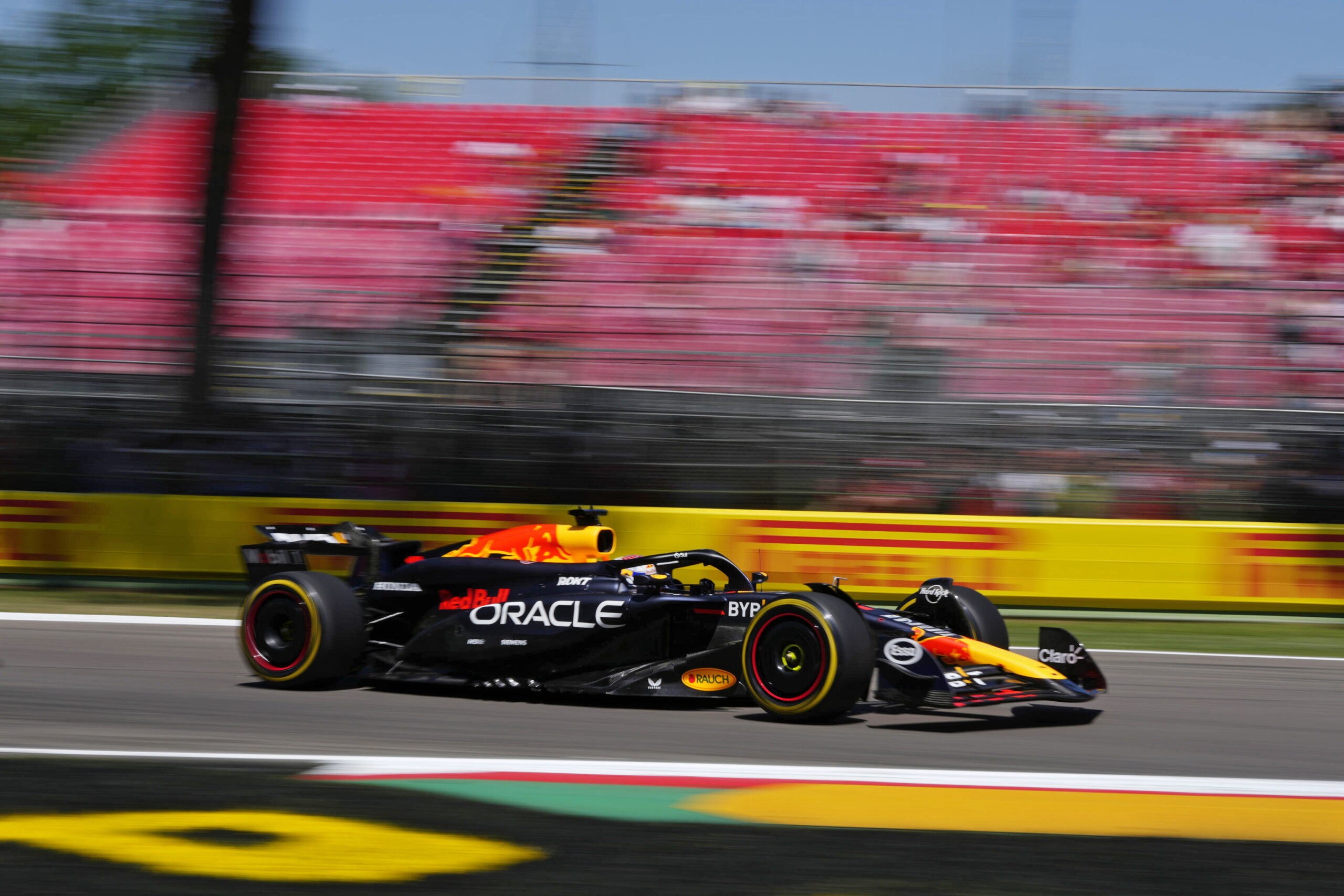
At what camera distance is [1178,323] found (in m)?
11.5

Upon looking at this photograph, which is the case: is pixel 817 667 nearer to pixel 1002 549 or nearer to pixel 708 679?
pixel 708 679

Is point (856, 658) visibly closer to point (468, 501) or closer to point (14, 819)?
point (14, 819)

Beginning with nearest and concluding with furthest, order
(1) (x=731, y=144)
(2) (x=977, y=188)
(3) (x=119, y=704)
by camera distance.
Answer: (3) (x=119, y=704)
(2) (x=977, y=188)
(1) (x=731, y=144)

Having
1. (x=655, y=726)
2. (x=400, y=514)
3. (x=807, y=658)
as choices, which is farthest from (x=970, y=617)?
(x=400, y=514)

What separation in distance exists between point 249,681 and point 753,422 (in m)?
4.64

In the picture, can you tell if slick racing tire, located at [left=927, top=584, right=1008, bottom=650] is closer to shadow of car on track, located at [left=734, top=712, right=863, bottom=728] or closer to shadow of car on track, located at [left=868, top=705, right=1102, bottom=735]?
shadow of car on track, located at [left=868, top=705, right=1102, bottom=735]

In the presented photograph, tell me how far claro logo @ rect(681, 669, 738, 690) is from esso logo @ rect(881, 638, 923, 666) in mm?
654

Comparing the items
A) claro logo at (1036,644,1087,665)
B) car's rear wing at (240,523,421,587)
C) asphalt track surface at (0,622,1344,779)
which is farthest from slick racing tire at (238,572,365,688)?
claro logo at (1036,644,1087,665)

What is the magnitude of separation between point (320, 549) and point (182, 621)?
276cm

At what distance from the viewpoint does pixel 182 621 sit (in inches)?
353

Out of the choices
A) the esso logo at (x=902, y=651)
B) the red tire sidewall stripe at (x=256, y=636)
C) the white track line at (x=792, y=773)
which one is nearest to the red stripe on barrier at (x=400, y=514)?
the red tire sidewall stripe at (x=256, y=636)

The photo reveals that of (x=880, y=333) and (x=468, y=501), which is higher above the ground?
(x=880, y=333)

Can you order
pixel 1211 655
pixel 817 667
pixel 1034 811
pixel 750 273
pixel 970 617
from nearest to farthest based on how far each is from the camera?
pixel 1034 811, pixel 817 667, pixel 970 617, pixel 1211 655, pixel 750 273

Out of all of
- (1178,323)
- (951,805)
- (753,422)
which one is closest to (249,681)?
(951,805)
